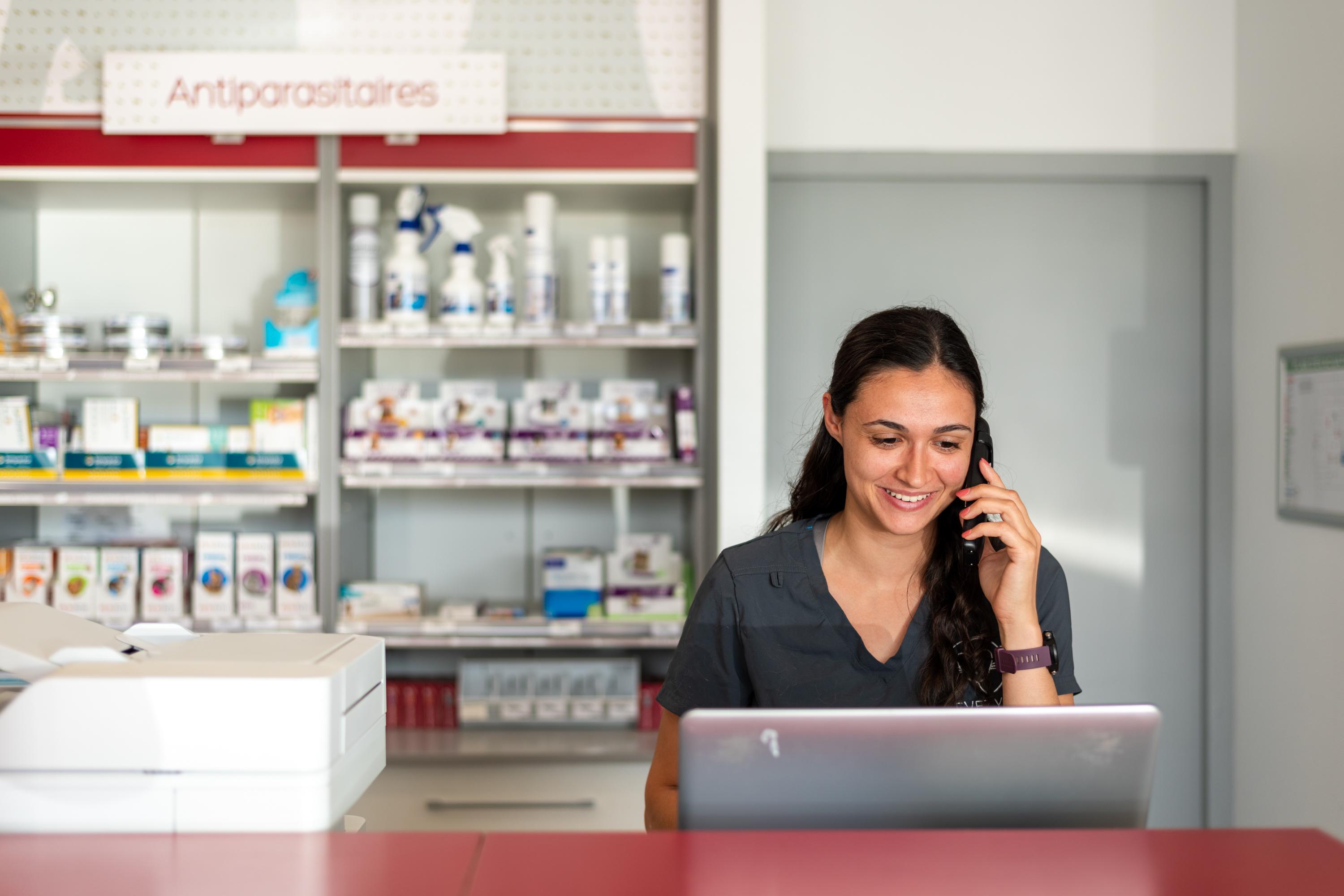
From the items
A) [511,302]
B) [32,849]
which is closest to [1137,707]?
[32,849]

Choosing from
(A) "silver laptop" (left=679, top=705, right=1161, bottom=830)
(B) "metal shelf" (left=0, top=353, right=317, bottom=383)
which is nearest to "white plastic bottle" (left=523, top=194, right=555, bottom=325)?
(B) "metal shelf" (left=0, top=353, right=317, bottom=383)

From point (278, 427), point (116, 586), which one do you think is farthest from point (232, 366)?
point (116, 586)

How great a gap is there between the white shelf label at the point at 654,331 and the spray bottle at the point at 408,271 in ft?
2.09

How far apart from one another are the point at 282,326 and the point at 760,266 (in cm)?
143

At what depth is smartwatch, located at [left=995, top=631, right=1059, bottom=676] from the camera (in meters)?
1.48

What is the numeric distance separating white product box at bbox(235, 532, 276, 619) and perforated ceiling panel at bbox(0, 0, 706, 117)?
4.40ft

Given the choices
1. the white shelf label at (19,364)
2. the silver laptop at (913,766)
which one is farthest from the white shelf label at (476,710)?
the silver laptop at (913,766)

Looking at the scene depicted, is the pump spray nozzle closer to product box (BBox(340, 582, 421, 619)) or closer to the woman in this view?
product box (BBox(340, 582, 421, 619))

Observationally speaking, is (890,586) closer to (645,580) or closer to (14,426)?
(645,580)

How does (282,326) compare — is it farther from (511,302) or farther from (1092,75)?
(1092,75)

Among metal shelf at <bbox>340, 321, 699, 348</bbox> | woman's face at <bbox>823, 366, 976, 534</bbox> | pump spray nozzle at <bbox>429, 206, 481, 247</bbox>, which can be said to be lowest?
woman's face at <bbox>823, 366, 976, 534</bbox>

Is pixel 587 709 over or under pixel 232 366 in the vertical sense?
under

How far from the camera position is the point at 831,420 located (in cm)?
172

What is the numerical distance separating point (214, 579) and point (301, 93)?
143cm
